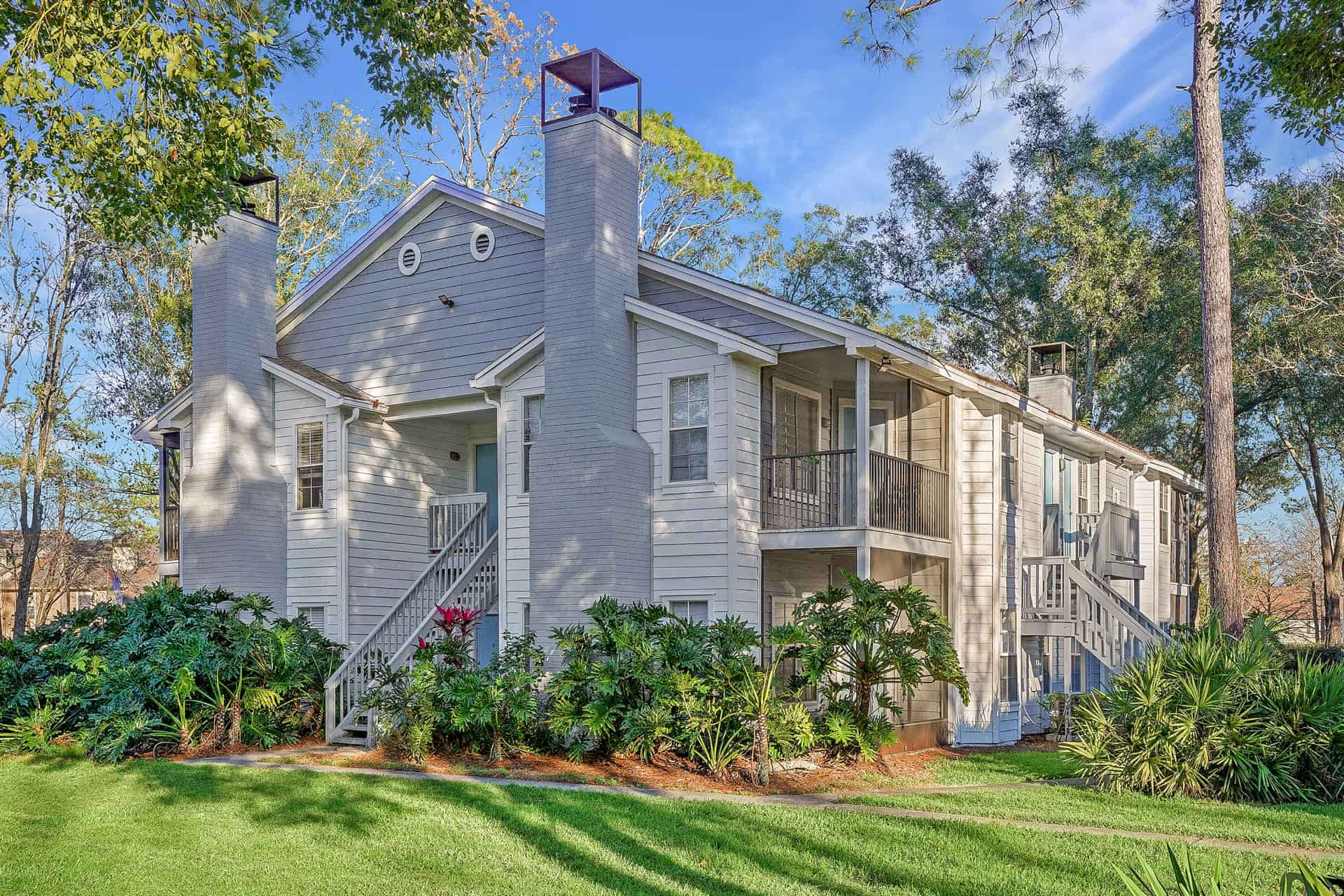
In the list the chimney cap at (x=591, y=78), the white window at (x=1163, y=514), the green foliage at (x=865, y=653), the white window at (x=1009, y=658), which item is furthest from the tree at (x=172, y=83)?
the white window at (x=1163, y=514)

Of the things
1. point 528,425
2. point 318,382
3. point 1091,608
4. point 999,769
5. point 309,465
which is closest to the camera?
point 999,769

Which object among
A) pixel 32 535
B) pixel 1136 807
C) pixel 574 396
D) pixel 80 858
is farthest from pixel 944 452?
pixel 32 535

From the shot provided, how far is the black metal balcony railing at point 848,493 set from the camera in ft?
52.4

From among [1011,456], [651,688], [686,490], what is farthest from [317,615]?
[1011,456]

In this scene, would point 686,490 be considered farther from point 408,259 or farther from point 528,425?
point 408,259

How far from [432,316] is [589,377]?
4.59 m

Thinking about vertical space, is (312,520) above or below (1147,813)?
above

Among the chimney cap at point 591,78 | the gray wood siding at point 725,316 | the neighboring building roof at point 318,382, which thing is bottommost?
the neighboring building roof at point 318,382

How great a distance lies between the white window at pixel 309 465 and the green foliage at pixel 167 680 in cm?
337

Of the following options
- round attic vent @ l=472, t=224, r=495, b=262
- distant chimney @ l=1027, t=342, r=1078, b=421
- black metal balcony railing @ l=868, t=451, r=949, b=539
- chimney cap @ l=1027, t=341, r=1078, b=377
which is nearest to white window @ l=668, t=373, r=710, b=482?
black metal balcony railing @ l=868, t=451, r=949, b=539

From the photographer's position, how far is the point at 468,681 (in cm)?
1326

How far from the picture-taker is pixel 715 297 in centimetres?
1684

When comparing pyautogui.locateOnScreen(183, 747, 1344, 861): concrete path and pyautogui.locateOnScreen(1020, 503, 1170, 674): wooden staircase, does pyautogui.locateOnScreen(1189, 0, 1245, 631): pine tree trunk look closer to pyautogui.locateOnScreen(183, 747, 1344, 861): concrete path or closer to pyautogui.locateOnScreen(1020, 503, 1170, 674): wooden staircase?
pyautogui.locateOnScreen(1020, 503, 1170, 674): wooden staircase

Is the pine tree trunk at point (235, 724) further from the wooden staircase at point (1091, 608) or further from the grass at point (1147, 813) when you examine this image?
the wooden staircase at point (1091, 608)
